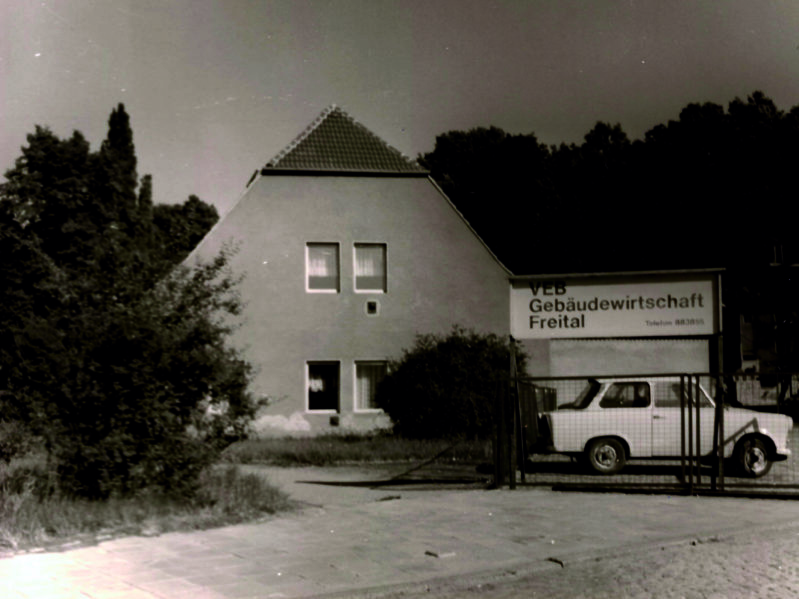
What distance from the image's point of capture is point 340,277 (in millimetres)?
26094

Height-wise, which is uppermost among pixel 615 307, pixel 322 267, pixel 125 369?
pixel 322 267

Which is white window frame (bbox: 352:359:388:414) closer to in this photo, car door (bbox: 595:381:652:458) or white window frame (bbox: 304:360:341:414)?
white window frame (bbox: 304:360:341:414)

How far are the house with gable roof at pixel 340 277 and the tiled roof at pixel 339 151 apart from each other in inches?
2.0

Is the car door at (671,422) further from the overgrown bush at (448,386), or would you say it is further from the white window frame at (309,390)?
the white window frame at (309,390)

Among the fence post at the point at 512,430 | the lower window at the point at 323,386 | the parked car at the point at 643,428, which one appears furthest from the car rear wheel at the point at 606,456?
the lower window at the point at 323,386

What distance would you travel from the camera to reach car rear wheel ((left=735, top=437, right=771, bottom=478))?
13.9 metres

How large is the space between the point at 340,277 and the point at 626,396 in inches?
504

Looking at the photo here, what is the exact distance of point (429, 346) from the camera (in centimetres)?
2366

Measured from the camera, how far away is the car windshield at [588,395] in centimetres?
1469

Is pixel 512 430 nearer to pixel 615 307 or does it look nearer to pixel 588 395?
pixel 615 307

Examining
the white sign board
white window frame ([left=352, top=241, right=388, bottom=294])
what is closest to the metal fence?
the white sign board

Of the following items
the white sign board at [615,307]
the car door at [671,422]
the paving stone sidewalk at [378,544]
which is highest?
the white sign board at [615,307]

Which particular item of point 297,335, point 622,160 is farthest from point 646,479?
point 622,160

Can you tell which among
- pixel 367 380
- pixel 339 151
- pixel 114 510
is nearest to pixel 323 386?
pixel 367 380
